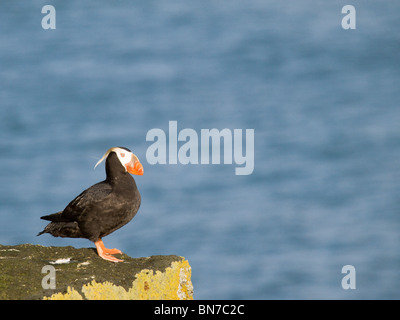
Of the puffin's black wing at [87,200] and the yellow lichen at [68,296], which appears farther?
the puffin's black wing at [87,200]

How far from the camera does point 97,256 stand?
8305 mm

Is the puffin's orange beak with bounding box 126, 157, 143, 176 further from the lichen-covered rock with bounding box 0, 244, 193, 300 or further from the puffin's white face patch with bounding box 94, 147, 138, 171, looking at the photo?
the lichen-covered rock with bounding box 0, 244, 193, 300

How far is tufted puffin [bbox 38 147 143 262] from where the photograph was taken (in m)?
8.60

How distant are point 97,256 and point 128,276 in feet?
2.69

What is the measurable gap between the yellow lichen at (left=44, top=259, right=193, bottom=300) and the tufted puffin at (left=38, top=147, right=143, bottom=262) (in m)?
0.95

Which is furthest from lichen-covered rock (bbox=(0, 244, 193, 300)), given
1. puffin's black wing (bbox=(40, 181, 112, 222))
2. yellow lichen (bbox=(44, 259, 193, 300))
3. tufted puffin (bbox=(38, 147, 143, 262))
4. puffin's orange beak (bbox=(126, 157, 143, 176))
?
puffin's orange beak (bbox=(126, 157, 143, 176))

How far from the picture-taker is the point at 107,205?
8594 mm

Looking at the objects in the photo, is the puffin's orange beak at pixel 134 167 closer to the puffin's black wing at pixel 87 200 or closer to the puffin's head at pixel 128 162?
the puffin's head at pixel 128 162

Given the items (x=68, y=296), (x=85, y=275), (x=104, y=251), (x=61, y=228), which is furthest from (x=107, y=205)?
(x=68, y=296)

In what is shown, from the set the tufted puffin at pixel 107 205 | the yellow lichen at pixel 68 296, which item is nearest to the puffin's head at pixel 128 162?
the tufted puffin at pixel 107 205

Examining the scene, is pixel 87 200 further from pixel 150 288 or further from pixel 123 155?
pixel 150 288

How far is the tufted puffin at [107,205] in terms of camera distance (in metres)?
8.60
